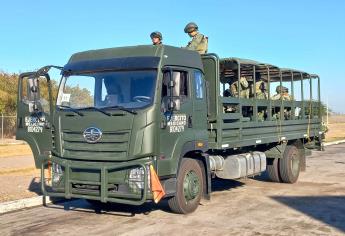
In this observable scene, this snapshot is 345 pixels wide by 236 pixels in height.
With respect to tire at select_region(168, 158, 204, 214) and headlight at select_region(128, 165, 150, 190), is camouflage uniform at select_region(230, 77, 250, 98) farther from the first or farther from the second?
headlight at select_region(128, 165, 150, 190)

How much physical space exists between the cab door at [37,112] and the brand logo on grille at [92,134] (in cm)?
88

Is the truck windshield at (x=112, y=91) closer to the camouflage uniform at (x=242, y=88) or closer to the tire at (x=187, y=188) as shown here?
the tire at (x=187, y=188)

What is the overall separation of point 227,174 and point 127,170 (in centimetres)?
325

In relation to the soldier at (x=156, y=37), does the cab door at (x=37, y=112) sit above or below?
below

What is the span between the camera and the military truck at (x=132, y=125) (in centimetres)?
751

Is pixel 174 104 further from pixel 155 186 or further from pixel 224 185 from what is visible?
pixel 224 185

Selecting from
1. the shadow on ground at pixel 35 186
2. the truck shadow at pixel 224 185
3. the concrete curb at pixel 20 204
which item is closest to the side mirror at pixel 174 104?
the concrete curb at pixel 20 204

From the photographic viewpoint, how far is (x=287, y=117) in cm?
1274

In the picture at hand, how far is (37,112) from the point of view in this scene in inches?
332

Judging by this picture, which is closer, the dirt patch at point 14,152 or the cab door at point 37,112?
the cab door at point 37,112

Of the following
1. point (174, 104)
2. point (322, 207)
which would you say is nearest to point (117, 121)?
point (174, 104)

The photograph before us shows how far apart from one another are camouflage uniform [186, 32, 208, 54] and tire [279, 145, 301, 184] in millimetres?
4286

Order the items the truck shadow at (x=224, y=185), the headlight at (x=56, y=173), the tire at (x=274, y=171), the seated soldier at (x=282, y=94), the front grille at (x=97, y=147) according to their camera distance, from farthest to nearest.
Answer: the tire at (x=274, y=171) → the seated soldier at (x=282, y=94) → the truck shadow at (x=224, y=185) → the headlight at (x=56, y=173) → the front grille at (x=97, y=147)

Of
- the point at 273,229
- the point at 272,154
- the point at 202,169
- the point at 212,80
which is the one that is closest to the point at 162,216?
the point at 202,169
